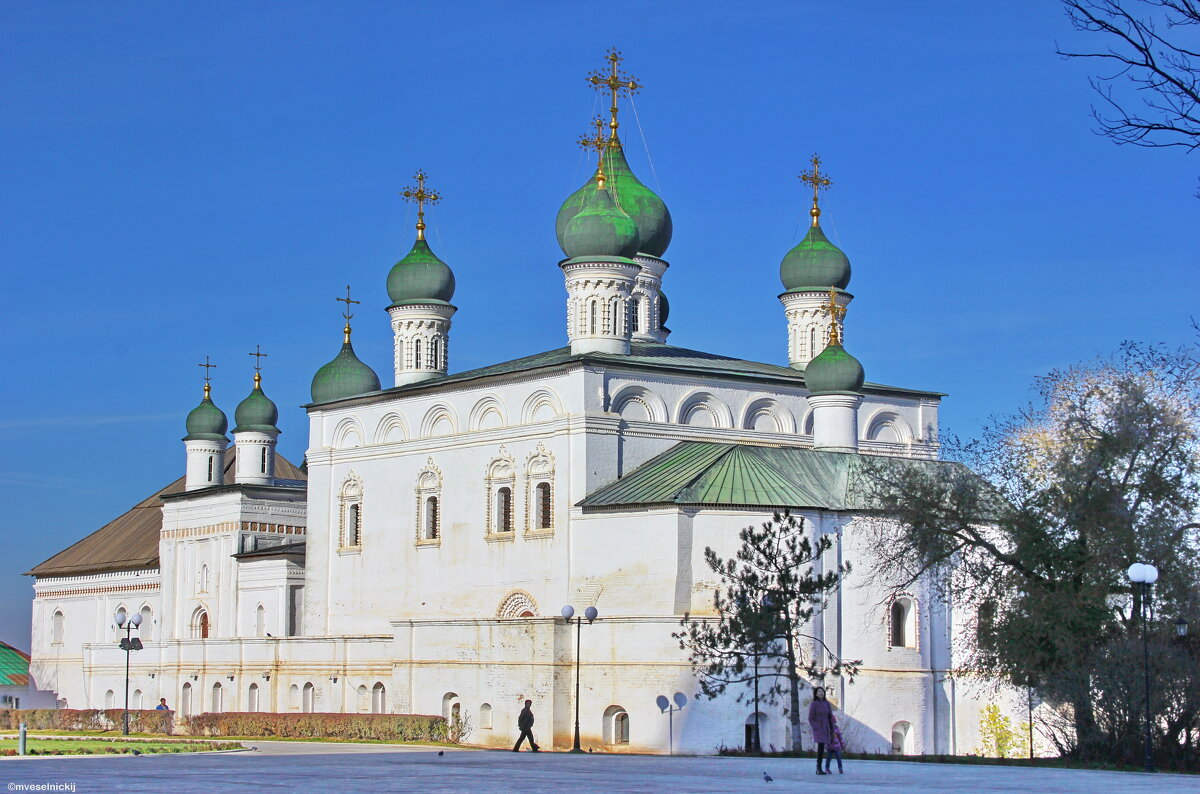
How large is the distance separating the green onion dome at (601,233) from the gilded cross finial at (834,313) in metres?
4.59

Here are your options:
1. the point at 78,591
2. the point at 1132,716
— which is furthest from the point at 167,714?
the point at 1132,716

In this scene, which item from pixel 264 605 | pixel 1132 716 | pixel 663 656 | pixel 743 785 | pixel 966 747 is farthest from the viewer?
pixel 264 605

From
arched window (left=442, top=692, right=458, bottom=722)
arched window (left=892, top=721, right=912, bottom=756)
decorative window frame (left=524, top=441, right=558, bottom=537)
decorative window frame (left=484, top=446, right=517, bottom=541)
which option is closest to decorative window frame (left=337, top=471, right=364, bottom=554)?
decorative window frame (left=484, top=446, right=517, bottom=541)

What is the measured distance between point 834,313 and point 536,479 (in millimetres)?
7767

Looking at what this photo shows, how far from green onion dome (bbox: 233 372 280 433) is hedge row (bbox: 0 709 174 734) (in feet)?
33.2

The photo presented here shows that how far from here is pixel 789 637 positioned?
26.5 meters

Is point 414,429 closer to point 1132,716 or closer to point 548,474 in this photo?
point 548,474

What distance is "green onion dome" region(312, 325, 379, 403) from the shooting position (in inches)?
1716

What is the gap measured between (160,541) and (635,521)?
22180 millimetres

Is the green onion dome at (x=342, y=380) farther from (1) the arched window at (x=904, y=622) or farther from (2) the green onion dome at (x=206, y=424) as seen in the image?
(1) the arched window at (x=904, y=622)

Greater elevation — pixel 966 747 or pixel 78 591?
pixel 78 591

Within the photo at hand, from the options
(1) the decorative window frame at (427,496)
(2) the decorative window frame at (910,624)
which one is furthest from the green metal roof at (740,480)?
(1) the decorative window frame at (427,496)

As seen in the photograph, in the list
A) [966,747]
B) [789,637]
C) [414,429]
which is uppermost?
[414,429]

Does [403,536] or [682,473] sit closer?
[682,473]
